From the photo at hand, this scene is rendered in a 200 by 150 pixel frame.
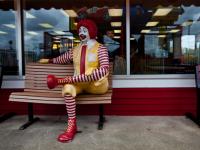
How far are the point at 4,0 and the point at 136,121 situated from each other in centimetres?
275

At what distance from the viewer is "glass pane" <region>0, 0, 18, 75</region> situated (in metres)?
5.41

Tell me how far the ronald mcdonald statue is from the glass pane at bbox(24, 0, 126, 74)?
95cm

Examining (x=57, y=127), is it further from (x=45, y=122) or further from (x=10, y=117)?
(x=10, y=117)

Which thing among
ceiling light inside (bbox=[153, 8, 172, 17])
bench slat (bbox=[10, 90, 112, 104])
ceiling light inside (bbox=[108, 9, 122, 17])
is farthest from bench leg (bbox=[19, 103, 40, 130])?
ceiling light inside (bbox=[153, 8, 172, 17])

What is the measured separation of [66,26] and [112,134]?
2.24 m

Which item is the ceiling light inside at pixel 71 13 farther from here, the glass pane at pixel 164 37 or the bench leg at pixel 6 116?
the bench leg at pixel 6 116

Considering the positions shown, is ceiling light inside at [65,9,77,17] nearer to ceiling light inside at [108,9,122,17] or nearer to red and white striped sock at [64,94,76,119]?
ceiling light inside at [108,9,122,17]

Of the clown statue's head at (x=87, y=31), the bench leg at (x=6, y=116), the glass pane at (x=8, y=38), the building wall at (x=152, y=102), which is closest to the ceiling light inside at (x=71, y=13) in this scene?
the glass pane at (x=8, y=38)

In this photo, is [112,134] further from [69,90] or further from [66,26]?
[66,26]

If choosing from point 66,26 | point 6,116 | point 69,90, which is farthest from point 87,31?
point 6,116

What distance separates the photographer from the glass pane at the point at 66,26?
5.43 m

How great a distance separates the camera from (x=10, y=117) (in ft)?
17.0

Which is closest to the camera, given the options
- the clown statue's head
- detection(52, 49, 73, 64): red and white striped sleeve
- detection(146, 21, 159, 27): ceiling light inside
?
the clown statue's head

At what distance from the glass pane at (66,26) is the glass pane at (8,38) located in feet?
0.65
